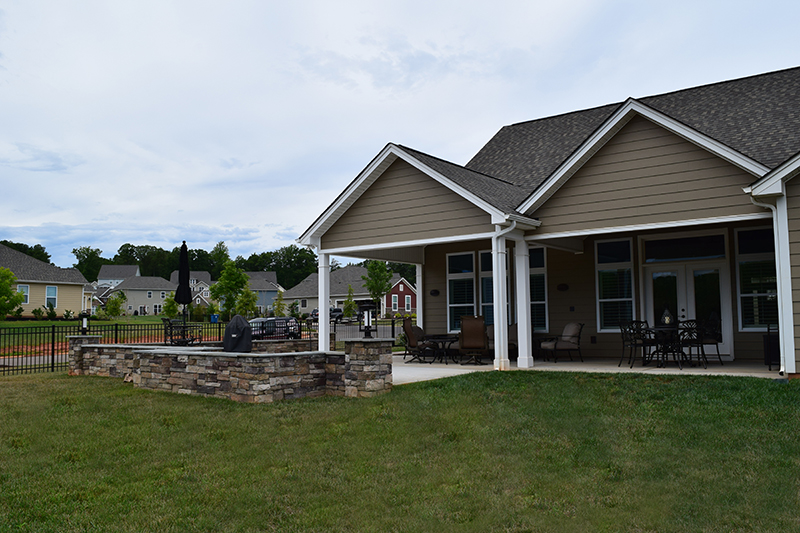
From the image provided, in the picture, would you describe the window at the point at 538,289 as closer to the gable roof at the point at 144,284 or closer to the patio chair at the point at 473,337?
the patio chair at the point at 473,337

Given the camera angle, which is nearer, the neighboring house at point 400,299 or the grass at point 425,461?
the grass at point 425,461

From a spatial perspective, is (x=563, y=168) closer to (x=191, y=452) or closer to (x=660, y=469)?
(x=660, y=469)

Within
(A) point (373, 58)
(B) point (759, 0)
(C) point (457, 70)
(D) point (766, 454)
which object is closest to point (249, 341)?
(D) point (766, 454)

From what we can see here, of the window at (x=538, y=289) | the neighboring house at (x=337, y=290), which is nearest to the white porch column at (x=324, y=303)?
the window at (x=538, y=289)

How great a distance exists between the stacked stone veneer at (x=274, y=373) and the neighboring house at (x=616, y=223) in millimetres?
3208

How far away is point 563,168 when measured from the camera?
36.6 feet

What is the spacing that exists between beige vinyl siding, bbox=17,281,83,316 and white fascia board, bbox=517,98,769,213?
40.4 meters

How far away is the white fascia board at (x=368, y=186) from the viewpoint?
11.7 m

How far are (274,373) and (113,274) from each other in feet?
299

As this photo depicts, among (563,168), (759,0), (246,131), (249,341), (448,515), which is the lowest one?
(448,515)

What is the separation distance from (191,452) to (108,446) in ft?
3.42

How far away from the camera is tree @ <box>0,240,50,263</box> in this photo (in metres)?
81.9

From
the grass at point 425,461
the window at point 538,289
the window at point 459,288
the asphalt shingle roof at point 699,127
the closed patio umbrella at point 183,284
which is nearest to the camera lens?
the grass at point 425,461

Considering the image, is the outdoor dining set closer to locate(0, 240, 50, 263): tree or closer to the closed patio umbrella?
the closed patio umbrella
